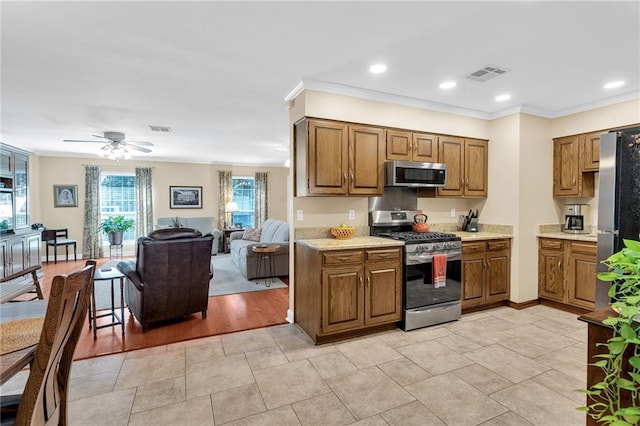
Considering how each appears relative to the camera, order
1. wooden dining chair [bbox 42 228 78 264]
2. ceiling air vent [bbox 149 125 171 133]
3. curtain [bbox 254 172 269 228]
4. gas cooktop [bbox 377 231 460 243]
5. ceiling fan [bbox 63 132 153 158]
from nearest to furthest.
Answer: gas cooktop [bbox 377 231 460 243], ceiling air vent [bbox 149 125 171 133], ceiling fan [bbox 63 132 153 158], wooden dining chair [bbox 42 228 78 264], curtain [bbox 254 172 269 228]

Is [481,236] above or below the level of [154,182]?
below

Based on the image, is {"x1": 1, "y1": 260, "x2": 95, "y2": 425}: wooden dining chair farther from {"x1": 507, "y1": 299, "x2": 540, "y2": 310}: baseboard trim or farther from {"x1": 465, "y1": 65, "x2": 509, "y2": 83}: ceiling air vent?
{"x1": 507, "y1": 299, "x2": 540, "y2": 310}: baseboard trim

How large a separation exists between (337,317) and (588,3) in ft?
9.87

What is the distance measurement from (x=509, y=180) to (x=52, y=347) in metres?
4.73

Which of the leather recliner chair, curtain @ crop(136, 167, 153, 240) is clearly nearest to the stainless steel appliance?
the leather recliner chair

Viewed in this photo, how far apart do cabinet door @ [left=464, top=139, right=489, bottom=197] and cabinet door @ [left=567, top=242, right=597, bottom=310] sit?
126cm

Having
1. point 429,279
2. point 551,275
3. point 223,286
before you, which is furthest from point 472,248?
point 223,286

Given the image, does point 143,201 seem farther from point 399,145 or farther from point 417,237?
point 417,237

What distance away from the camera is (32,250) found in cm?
602

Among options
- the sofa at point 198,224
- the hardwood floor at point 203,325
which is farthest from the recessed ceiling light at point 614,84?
the sofa at point 198,224

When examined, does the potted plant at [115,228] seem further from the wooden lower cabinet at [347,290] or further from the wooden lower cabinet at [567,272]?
the wooden lower cabinet at [567,272]

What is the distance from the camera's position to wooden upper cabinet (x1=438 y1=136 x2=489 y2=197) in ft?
13.7

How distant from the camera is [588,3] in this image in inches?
80.7

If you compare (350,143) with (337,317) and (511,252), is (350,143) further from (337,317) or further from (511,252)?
(511,252)
